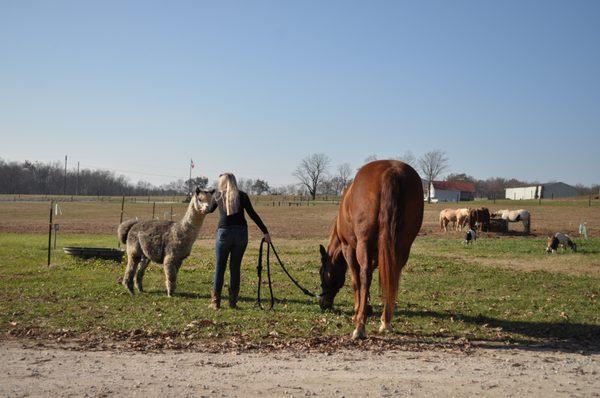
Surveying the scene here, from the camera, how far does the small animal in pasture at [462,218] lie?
33812 mm

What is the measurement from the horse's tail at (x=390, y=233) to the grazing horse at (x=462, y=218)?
1110 inches

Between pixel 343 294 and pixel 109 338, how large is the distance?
5285mm

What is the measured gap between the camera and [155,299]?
997cm

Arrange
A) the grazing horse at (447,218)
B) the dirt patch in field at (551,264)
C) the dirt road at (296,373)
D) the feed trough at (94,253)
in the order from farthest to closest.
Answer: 1. the grazing horse at (447,218)
2. the feed trough at (94,253)
3. the dirt patch in field at (551,264)
4. the dirt road at (296,373)

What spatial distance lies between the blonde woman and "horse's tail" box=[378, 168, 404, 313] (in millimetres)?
2587

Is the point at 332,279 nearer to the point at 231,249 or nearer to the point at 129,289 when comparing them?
the point at 231,249

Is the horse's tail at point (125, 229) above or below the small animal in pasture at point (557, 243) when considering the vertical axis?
above

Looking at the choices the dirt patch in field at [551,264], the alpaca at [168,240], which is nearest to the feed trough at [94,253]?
the alpaca at [168,240]

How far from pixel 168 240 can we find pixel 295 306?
2.83m

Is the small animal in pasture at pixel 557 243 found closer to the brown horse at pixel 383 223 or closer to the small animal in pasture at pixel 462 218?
the small animal in pasture at pixel 462 218

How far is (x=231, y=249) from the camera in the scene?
8930mm

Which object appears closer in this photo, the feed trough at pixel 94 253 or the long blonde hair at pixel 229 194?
the long blonde hair at pixel 229 194

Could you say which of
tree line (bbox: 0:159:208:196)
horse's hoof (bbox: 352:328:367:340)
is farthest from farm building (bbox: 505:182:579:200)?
horse's hoof (bbox: 352:328:367:340)

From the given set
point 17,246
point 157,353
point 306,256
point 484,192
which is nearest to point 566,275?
point 306,256
